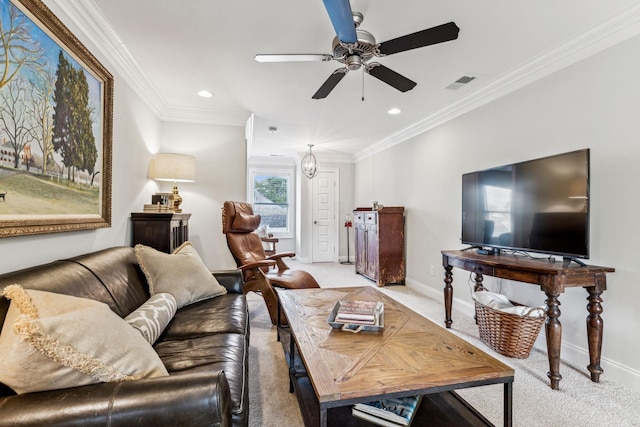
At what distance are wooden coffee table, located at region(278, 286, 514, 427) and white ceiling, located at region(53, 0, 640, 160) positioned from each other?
6.08ft

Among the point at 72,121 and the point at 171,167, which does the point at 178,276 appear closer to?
the point at 72,121

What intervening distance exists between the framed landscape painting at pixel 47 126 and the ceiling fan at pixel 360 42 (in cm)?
109

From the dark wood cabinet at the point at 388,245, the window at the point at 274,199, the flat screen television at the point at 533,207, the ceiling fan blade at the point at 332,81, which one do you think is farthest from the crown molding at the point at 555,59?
the window at the point at 274,199

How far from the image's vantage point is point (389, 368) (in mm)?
1204

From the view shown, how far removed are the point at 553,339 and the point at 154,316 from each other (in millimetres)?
2387

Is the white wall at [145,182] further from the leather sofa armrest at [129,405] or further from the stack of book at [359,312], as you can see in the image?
the stack of book at [359,312]

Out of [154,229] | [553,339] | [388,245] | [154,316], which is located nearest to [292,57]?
[154,316]

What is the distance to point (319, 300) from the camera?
2086 millimetres

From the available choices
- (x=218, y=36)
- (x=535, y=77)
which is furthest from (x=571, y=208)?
(x=218, y=36)

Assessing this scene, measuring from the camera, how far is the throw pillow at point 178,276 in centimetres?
199

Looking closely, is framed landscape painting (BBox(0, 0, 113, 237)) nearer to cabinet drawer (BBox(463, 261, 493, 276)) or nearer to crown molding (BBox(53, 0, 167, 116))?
crown molding (BBox(53, 0, 167, 116))

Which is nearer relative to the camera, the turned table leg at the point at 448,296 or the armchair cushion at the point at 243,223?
the turned table leg at the point at 448,296

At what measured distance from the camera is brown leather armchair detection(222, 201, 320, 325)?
9.47 feet

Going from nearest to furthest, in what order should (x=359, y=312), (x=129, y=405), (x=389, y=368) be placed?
1. (x=129, y=405)
2. (x=389, y=368)
3. (x=359, y=312)
